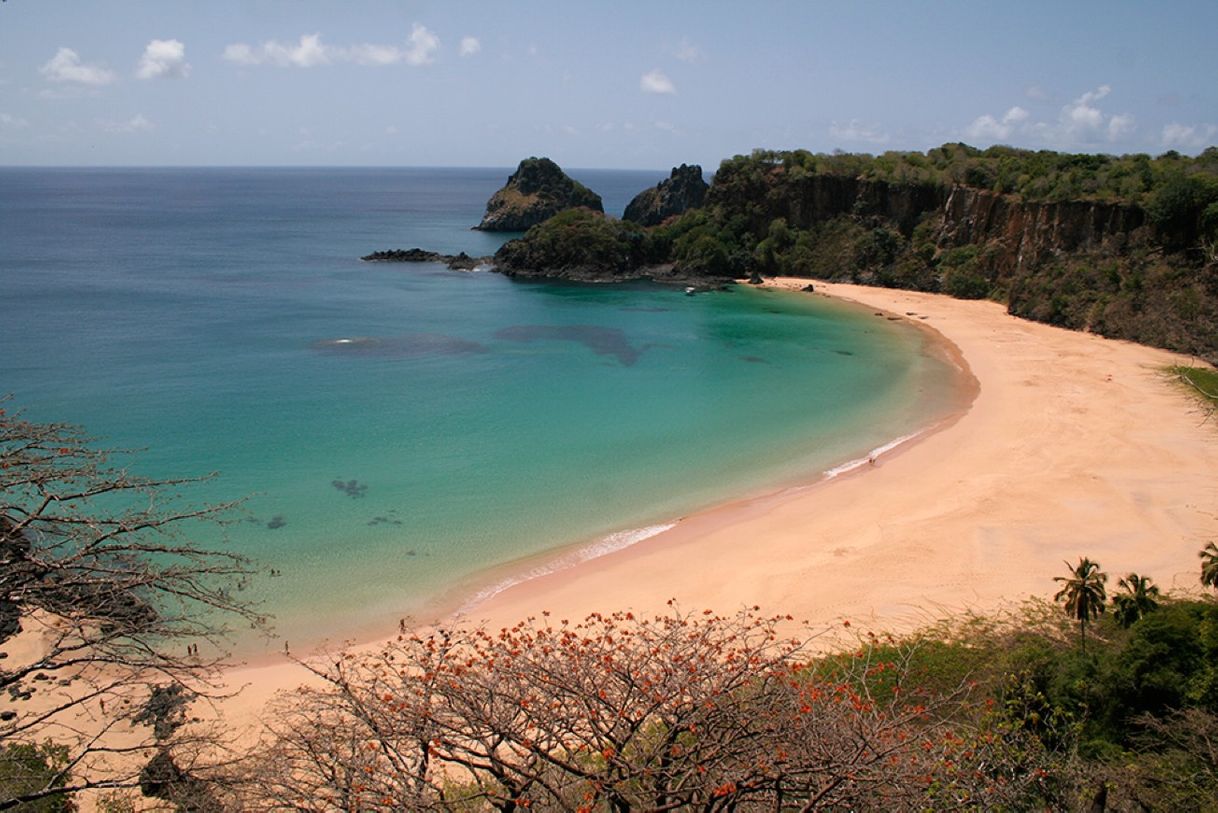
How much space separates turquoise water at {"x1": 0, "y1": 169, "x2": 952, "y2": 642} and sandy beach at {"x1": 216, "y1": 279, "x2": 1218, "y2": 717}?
2097 mm

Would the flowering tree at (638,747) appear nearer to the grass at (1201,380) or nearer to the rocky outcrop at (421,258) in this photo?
the grass at (1201,380)

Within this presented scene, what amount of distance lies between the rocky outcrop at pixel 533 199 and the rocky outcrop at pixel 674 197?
47.1 ft

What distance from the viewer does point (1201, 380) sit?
125 ft

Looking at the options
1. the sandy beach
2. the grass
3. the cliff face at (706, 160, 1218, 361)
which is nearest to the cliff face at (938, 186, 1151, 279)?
the cliff face at (706, 160, 1218, 361)

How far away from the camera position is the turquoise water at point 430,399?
936 inches

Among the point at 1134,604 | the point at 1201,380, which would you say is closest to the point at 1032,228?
the point at 1201,380

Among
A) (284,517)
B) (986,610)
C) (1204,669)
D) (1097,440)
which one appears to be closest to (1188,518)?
(1097,440)

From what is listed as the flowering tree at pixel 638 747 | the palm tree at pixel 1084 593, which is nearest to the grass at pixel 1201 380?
the palm tree at pixel 1084 593

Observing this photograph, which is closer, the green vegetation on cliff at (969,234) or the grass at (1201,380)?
the grass at (1201,380)

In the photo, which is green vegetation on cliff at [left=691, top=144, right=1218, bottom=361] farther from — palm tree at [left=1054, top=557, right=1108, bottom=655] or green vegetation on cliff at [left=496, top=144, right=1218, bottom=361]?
palm tree at [left=1054, top=557, right=1108, bottom=655]

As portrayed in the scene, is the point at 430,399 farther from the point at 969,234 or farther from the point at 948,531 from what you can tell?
the point at 969,234

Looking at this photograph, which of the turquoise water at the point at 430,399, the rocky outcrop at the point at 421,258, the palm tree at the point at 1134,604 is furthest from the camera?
the rocky outcrop at the point at 421,258

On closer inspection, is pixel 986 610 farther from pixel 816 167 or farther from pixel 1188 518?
pixel 816 167

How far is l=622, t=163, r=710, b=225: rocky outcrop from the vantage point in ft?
328
